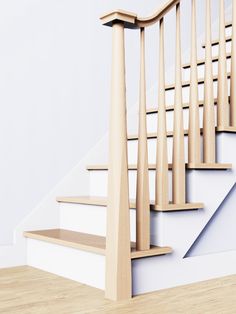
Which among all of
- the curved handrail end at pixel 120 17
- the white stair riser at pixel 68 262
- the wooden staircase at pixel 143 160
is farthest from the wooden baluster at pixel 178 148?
the white stair riser at pixel 68 262

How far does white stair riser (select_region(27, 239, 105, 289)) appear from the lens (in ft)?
5.42

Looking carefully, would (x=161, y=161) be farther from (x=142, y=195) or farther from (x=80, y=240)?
(x=80, y=240)

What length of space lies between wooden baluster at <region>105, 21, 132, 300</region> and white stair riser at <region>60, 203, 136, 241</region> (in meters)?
0.24

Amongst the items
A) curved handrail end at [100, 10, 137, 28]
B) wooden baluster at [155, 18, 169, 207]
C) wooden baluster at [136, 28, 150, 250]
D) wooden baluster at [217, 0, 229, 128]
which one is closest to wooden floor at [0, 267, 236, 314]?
wooden baluster at [136, 28, 150, 250]

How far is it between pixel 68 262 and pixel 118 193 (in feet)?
1.47

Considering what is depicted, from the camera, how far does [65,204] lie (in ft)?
6.82

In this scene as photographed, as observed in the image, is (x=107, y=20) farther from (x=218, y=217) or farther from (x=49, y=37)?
(x=218, y=217)

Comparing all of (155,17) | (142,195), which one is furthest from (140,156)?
(155,17)

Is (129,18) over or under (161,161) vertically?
over

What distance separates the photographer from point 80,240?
70.2 inches

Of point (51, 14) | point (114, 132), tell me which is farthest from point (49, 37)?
point (114, 132)

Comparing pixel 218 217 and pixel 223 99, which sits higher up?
pixel 223 99

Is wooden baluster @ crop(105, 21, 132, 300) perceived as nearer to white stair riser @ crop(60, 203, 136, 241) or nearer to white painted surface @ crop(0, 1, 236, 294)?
white painted surface @ crop(0, 1, 236, 294)

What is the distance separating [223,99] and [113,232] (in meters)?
0.75
